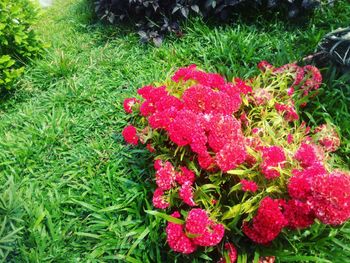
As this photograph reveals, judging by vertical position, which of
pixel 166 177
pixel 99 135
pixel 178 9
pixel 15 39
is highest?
pixel 15 39

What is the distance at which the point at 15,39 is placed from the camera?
3.46 m

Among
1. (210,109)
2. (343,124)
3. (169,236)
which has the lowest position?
(343,124)

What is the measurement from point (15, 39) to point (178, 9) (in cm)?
166

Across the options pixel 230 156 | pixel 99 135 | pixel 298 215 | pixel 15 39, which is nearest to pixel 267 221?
pixel 298 215

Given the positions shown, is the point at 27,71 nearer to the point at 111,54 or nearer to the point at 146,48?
the point at 111,54

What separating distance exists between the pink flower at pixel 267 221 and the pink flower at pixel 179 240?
0.33m

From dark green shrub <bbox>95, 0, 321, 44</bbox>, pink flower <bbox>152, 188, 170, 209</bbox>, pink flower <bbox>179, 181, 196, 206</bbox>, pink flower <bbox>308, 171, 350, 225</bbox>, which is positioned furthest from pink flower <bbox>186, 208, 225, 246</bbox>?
dark green shrub <bbox>95, 0, 321, 44</bbox>

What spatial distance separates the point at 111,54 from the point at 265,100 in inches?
79.0

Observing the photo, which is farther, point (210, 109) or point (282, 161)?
point (210, 109)

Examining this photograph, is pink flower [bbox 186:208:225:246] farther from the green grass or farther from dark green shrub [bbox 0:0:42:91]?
dark green shrub [bbox 0:0:42:91]

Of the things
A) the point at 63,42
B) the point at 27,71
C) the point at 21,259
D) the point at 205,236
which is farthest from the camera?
the point at 63,42

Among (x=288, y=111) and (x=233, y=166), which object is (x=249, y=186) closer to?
(x=233, y=166)

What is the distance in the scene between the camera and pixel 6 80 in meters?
3.31

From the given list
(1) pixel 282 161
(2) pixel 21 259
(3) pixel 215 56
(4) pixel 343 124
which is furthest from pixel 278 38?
(2) pixel 21 259
